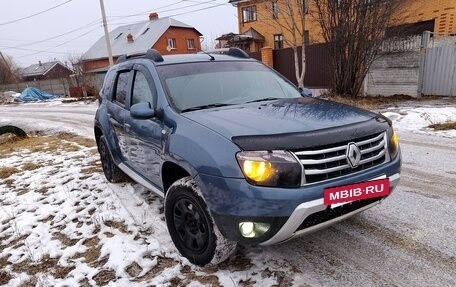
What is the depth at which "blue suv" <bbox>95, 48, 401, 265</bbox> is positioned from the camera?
242cm

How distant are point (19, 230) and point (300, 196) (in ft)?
11.1

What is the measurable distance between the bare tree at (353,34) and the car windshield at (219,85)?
359 inches

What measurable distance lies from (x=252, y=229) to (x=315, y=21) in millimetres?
12777

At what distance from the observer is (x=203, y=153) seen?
2648 millimetres

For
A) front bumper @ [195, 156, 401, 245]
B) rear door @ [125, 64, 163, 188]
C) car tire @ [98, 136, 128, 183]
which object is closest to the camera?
front bumper @ [195, 156, 401, 245]

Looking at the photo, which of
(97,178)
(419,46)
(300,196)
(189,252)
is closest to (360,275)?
(300,196)

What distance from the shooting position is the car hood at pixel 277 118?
262 cm

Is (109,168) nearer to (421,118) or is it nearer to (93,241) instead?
(93,241)

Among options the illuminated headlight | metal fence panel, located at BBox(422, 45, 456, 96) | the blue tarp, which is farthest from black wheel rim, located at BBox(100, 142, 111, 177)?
the blue tarp

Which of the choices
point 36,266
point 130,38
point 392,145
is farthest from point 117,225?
point 130,38

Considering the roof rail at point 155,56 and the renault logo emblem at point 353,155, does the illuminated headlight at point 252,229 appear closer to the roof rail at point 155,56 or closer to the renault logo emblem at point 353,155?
the renault logo emblem at point 353,155

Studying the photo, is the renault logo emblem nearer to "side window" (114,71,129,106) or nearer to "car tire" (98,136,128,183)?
"side window" (114,71,129,106)

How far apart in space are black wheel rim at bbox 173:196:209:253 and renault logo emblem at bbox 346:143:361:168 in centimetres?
116

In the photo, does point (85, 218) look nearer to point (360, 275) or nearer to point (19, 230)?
point (19, 230)
